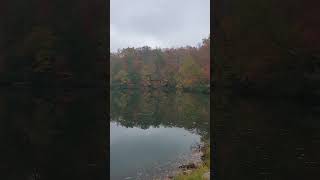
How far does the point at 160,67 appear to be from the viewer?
275 feet

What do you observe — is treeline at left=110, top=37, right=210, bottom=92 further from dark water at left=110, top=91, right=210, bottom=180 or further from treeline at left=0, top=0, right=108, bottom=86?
treeline at left=0, top=0, right=108, bottom=86
